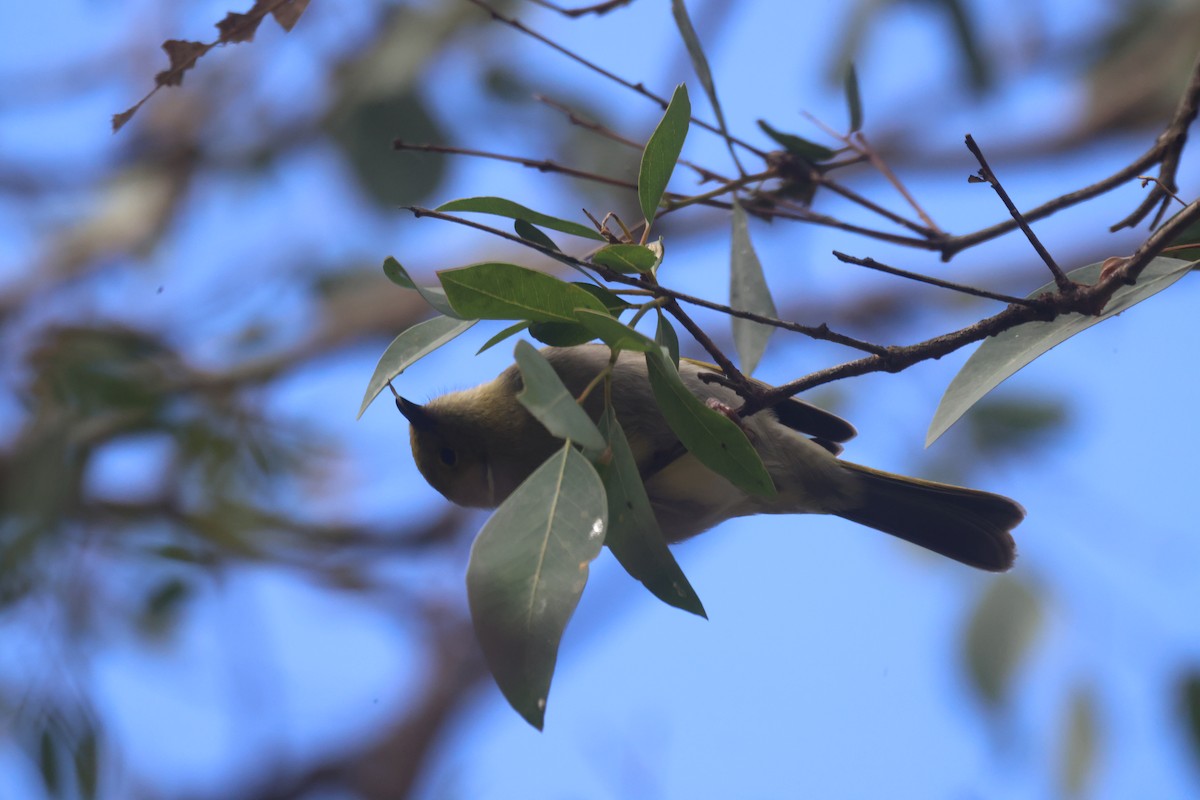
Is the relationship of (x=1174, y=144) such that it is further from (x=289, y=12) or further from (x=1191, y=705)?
(x=1191, y=705)

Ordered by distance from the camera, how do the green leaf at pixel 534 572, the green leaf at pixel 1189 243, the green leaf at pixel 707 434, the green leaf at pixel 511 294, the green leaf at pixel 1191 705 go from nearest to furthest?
the green leaf at pixel 534 572, the green leaf at pixel 511 294, the green leaf at pixel 707 434, the green leaf at pixel 1189 243, the green leaf at pixel 1191 705

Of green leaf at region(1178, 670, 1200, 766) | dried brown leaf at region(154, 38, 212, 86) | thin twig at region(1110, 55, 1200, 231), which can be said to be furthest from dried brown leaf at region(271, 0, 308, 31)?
green leaf at region(1178, 670, 1200, 766)

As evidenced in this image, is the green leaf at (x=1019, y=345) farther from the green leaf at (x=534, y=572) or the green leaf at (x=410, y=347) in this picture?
the green leaf at (x=410, y=347)

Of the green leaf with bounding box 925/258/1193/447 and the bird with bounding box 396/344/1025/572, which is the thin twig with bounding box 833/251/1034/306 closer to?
the green leaf with bounding box 925/258/1193/447

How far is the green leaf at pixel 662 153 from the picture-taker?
1.93 metres

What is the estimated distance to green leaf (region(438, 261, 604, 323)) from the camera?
1679mm

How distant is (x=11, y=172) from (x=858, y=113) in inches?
294

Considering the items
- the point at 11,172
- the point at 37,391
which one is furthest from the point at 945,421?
the point at 11,172

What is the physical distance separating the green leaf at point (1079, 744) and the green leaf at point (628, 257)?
463cm

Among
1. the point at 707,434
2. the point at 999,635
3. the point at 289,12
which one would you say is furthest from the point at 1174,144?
the point at 999,635

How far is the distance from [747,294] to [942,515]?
3.34 ft

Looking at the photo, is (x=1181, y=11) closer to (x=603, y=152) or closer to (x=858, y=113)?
(x=603, y=152)

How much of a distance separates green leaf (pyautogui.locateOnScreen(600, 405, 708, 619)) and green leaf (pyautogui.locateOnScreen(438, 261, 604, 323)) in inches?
8.3

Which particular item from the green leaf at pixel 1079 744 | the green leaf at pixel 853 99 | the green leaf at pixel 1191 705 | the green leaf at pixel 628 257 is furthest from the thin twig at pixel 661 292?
the green leaf at pixel 1079 744
